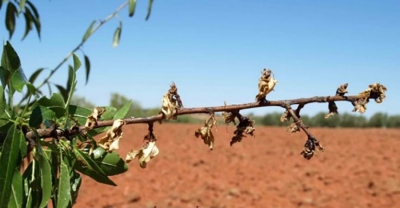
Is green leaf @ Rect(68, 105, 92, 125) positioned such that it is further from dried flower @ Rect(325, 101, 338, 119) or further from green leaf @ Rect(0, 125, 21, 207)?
dried flower @ Rect(325, 101, 338, 119)

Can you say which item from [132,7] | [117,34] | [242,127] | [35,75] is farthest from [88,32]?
[242,127]

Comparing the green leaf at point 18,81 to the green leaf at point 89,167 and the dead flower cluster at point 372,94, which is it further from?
the dead flower cluster at point 372,94

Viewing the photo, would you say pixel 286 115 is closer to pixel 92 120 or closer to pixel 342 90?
pixel 342 90

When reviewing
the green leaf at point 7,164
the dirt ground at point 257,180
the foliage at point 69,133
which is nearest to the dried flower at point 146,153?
the foliage at point 69,133

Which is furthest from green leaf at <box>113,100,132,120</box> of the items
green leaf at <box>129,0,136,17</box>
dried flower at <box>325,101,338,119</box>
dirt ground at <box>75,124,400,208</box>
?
dirt ground at <box>75,124,400,208</box>

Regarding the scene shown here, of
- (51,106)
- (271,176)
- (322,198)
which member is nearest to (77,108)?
(51,106)

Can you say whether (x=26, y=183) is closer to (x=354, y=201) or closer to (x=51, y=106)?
(x=51, y=106)

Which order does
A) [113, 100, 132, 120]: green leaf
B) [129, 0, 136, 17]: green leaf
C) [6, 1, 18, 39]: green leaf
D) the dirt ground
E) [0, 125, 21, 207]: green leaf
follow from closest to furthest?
[0, 125, 21, 207]: green leaf, [113, 100, 132, 120]: green leaf, [129, 0, 136, 17]: green leaf, [6, 1, 18, 39]: green leaf, the dirt ground
